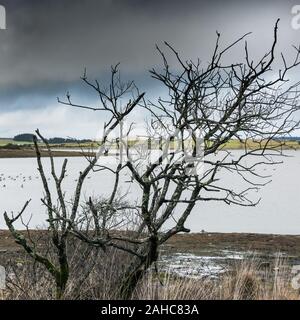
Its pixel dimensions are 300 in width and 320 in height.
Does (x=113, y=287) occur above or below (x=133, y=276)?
below

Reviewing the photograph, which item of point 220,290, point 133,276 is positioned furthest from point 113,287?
point 220,290

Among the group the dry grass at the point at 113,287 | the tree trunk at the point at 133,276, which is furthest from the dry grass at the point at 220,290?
the tree trunk at the point at 133,276

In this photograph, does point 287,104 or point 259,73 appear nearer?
point 259,73

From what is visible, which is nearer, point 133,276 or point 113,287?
point 133,276

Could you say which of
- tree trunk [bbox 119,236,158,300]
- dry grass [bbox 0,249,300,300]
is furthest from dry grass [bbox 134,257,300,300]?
tree trunk [bbox 119,236,158,300]

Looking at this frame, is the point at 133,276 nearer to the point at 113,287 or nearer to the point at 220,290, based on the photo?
the point at 113,287

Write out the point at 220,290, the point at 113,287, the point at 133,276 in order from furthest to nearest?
1. the point at 220,290
2. the point at 113,287
3. the point at 133,276

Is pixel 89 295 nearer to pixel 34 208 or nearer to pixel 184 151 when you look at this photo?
pixel 184 151

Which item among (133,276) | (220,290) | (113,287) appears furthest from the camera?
(220,290)

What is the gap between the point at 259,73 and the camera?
4285 mm

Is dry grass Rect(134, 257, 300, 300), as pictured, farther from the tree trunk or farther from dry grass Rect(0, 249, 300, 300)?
the tree trunk

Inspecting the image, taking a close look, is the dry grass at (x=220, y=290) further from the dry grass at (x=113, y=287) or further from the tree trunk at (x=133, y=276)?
the tree trunk at (x=133, y=276)
